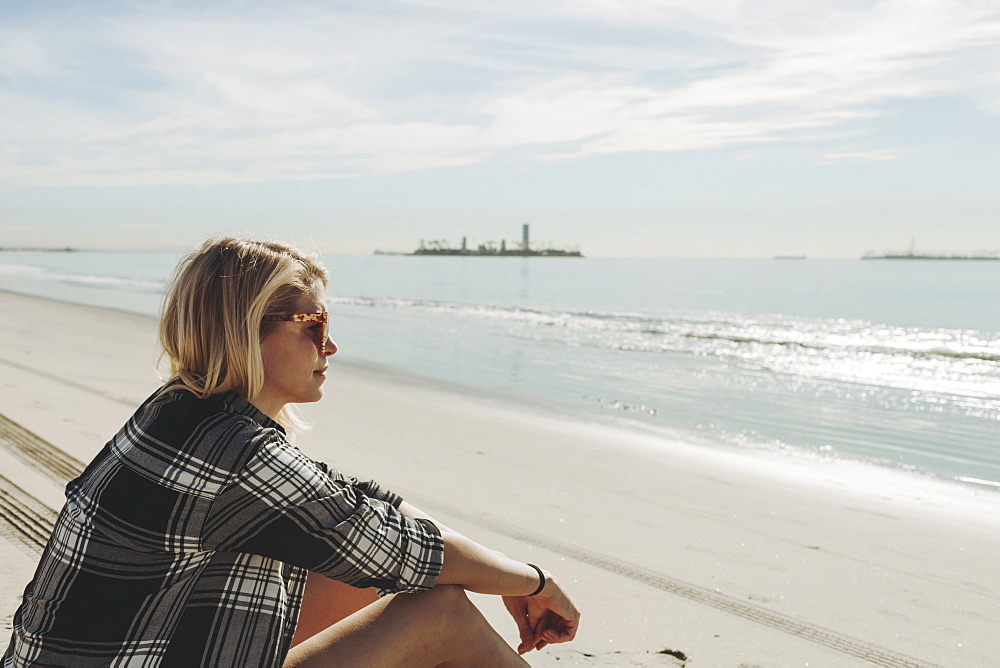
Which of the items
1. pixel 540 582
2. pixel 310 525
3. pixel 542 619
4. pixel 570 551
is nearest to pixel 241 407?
pixel 310 525

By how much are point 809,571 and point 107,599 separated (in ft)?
11.1

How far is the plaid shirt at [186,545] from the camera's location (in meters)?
1.53

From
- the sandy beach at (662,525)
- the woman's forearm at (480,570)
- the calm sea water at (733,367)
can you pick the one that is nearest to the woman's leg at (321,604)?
the woman's forearm at (480,570)

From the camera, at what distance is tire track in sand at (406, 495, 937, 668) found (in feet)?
10.2

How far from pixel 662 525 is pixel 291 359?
126 inches

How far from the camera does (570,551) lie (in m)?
4.08

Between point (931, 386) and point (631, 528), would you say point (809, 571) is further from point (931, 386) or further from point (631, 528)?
point (931, 386)

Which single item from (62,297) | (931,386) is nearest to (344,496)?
(931,386)

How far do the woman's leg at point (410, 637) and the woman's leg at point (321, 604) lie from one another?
9.4 inches

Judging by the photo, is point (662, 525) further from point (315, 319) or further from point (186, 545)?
point (186, 545)

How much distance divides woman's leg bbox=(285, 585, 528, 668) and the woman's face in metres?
0.52

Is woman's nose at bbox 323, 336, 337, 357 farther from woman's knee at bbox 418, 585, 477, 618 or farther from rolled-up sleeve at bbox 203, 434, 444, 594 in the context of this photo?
woman's knee at bbox 418, 585, 477, 618

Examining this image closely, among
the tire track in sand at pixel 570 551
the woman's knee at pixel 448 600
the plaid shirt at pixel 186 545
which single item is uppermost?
the plaid shirt at pixel 186 545

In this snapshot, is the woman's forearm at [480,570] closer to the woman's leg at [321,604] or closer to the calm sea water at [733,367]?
the woman's leg at [321,604]
